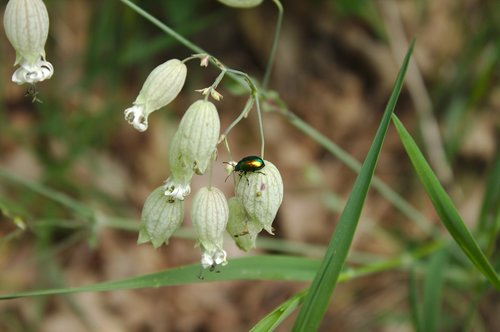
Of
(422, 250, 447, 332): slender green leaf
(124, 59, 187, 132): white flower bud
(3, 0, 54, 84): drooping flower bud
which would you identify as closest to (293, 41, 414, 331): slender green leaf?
(124, 59, 187, 132): white flower bud

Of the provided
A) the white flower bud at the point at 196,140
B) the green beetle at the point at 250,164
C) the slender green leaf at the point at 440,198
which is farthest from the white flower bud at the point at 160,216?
the slender green leaf at the point at 440,198

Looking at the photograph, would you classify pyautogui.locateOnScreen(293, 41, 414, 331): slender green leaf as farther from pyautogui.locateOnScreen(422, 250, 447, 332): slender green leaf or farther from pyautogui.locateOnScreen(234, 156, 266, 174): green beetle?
pyautogui.locateOnScreen(422, 250, 447, 332): slender green leaf

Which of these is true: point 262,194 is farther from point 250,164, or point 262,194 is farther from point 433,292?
point 433,292

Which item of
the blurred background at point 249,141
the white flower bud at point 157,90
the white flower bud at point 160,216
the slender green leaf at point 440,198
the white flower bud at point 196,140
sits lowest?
the slender green leaf at point 440,198

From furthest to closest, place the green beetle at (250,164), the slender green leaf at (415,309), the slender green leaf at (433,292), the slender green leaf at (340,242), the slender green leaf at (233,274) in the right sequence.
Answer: the slender green leaf at (415,309)
the slender green leaf at (433,292)
the slender green leaf at (233,274)
the green beetle at (250,164)
the slender green leaf at (340,242)

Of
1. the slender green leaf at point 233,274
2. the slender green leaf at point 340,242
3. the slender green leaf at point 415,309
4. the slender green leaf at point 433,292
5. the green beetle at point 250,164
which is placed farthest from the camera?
the slender green leaf at point 415,309

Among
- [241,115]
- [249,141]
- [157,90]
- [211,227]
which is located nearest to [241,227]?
[211,227]

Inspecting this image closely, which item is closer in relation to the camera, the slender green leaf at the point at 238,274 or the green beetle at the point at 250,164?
the green beetle at the point at 250,164

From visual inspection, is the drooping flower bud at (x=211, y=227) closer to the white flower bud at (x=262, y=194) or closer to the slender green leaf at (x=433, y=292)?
the white flower bud at (x=262, y=194)

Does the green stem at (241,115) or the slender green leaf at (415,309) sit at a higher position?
the green stem at (241,115)
